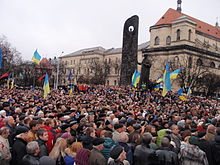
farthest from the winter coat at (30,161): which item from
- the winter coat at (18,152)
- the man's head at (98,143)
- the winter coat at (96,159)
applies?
the man's head at (98,143)

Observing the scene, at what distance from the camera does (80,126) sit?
659 cm

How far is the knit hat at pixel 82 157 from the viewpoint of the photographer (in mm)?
4125

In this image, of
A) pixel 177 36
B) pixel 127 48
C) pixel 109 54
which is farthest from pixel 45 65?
pixel 127 48

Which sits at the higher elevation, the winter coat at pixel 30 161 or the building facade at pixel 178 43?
the building facade at pixel 178 43

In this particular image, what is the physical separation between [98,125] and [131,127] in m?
1.28

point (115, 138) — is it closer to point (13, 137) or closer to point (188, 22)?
point (13, 137)

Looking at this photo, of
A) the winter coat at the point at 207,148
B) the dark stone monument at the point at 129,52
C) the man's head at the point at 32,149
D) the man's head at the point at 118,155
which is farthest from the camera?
the dark stone monument at the point at 129,52

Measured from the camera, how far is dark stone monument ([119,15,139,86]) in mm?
27625

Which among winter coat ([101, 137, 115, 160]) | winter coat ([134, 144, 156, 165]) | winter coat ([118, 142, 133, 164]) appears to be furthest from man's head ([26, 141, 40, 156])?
winter coat ([134, 144, 156, 165])

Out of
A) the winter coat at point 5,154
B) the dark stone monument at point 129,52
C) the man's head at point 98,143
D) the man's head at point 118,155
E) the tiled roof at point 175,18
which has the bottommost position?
the winter coat at point 5,154

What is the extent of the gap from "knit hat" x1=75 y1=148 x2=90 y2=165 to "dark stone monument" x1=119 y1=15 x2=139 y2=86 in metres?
23.5

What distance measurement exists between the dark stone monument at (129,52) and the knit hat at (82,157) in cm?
2351

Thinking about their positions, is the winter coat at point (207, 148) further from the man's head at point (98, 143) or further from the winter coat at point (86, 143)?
the winter coat at point (86, 143)

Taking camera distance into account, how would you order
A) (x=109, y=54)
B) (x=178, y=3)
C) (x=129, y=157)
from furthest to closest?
(x=109, y=54) < (x=178, y=3) < (x=129, y=157)
